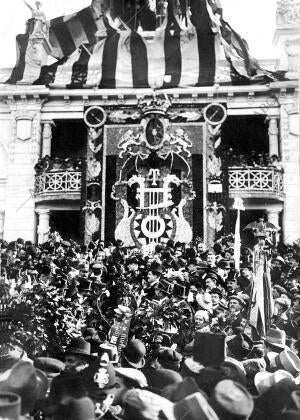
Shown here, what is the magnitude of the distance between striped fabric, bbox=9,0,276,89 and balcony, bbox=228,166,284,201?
1592 millimetres

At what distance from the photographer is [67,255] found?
7598 mm

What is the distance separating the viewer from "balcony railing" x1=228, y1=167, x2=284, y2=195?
961 cm

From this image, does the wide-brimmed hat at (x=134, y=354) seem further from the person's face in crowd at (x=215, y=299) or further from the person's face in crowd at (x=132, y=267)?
the person's face in crowd at (x=132, y=267)

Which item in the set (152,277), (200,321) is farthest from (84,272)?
(200,321)

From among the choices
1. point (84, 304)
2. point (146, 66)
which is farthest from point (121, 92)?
point (84, 304)

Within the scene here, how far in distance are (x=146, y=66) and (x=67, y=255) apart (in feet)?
13.5

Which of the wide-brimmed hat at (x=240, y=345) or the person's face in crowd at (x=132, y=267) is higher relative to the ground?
the person's face in crowd at (x=132, y=267)

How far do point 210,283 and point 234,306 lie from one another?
0.81 meters

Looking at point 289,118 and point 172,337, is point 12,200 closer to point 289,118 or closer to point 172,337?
point 289,118

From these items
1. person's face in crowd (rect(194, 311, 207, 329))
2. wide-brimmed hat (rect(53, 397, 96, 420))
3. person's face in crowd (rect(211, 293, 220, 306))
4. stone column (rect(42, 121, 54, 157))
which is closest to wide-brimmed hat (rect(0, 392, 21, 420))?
wide-brimmed hat (rect(53, 397, 96, 420))

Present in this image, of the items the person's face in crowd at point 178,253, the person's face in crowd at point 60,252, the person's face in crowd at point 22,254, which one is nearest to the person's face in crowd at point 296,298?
the person's face in crowd at point 178,253

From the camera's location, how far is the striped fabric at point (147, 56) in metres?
10.1

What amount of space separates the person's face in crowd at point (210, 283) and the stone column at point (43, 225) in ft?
11.9

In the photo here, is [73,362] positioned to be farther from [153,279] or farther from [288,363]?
[153,279]
